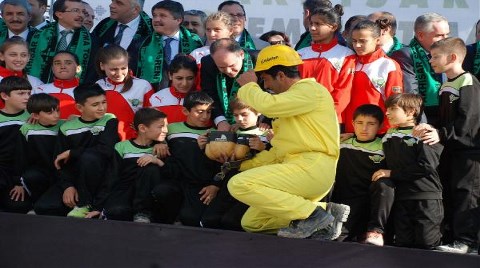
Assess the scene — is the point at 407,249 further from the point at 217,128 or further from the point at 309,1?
the point at 309,1

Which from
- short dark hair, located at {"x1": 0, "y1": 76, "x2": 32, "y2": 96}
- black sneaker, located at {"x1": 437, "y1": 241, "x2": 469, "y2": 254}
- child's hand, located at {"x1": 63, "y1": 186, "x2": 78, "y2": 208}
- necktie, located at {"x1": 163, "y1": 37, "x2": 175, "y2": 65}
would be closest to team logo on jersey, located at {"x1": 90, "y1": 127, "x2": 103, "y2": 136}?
child's hand, located at {"x1": 63, "y1": 186, "x2": 78, "y2": 208}

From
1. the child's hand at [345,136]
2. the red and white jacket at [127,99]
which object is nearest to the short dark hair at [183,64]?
the red and white jacket at [127,99]

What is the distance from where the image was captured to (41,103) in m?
7.80

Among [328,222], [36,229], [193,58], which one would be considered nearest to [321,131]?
[328,222]

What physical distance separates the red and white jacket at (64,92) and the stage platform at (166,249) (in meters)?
1.15

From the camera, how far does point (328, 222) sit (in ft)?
21.6

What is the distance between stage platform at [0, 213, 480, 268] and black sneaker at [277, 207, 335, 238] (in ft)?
0.26

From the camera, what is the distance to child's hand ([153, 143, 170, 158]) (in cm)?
753

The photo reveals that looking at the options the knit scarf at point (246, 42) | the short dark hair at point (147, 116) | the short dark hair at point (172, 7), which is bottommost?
the short dark hair at point (147, 116)

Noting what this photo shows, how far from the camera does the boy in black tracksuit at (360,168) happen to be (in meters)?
7.00

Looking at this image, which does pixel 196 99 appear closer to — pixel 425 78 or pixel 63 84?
pixel 63 84

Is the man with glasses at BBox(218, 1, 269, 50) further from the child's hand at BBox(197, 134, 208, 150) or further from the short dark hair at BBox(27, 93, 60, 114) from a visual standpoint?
the short dark hair at BBox(27, 93, 60, 114)

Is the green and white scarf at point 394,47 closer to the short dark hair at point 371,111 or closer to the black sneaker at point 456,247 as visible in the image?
the short dark hair at point 371,111

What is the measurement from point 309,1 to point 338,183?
83.0 inches
